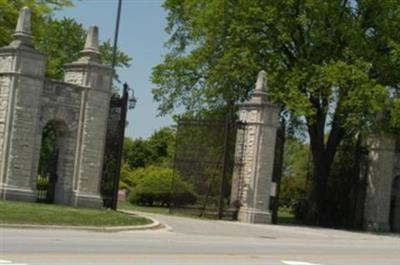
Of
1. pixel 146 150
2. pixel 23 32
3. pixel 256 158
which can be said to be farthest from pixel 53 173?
pixel 146 150

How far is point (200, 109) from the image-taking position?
39.8 metres

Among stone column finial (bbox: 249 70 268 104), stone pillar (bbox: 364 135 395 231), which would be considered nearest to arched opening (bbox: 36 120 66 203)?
stone column finial (bbox: 249 70 268 104)

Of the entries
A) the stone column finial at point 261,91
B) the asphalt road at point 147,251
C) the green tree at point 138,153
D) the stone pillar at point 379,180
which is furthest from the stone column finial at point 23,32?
the green tree at point 138,153

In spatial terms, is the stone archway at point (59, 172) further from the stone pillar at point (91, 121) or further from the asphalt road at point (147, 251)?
the asphalt road at point (147, 251)

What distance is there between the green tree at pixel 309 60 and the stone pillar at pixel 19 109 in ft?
36.1

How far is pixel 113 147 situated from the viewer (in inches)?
1255

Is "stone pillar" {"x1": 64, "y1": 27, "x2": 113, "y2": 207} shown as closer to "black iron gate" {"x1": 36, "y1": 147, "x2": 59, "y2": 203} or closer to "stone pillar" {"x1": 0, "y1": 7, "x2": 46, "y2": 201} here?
"black iron gate" {"x1": 36, "y1": 147, "x2": 59, "y2": 203}

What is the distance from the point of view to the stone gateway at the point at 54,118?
90.8ft

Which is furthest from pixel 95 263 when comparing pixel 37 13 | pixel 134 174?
pixel 134 174

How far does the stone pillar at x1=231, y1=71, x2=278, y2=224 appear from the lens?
3341 cm

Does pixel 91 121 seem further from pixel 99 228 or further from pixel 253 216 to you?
pixel 253 216

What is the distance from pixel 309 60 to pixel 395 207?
9364mm

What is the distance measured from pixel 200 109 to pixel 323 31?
730 centimetres

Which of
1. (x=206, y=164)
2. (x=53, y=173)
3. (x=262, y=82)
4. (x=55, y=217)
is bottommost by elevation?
(x=55, y=217)
